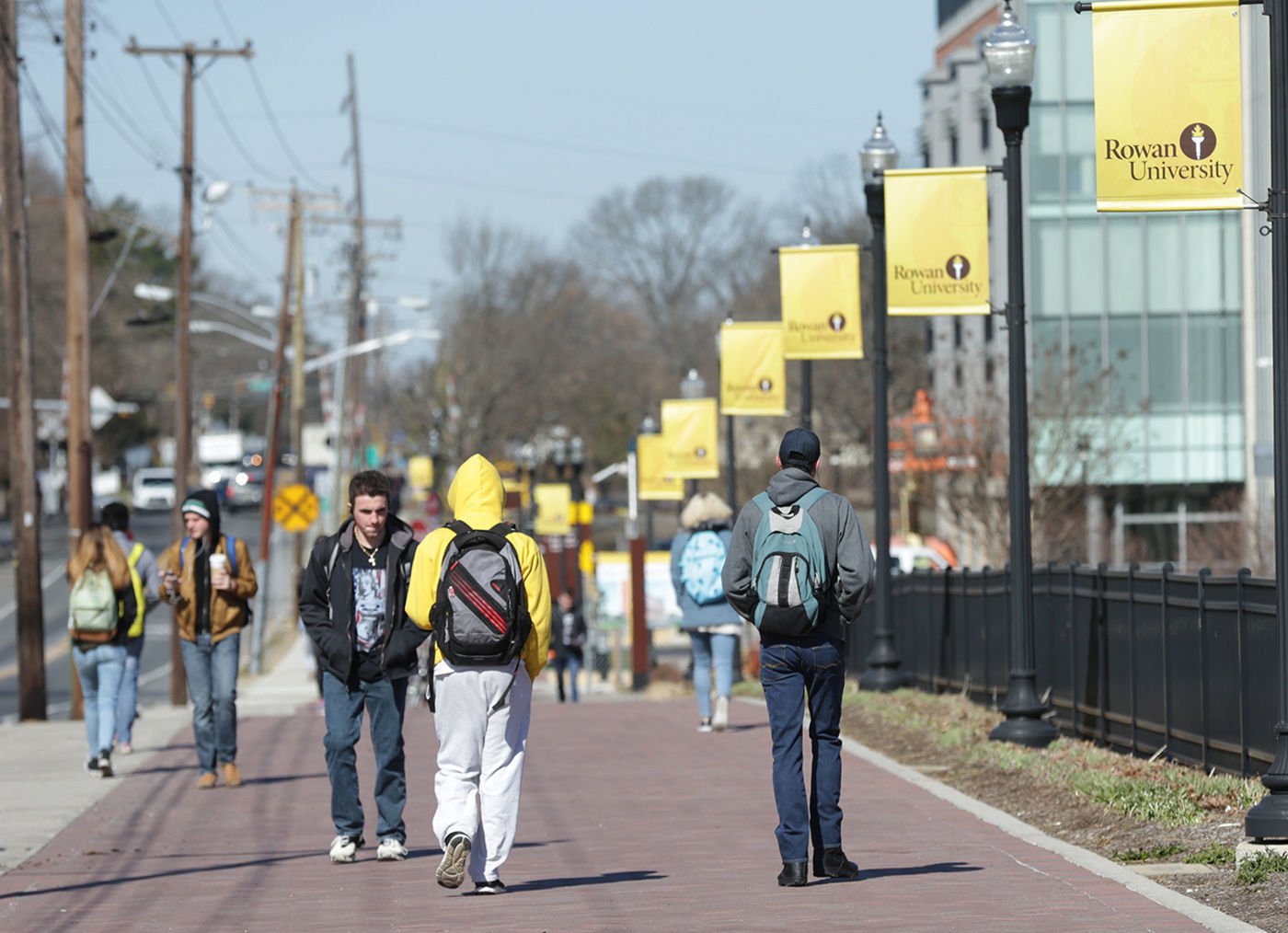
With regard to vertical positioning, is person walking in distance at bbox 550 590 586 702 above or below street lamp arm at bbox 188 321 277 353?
below

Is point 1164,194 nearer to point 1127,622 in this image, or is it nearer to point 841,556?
point 841,556

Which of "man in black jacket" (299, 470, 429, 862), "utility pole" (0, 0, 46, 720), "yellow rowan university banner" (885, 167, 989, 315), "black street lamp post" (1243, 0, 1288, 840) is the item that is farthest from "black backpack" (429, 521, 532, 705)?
"utility pole" (0, 0, 46, 720)

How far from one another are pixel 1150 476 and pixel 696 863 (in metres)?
41.8

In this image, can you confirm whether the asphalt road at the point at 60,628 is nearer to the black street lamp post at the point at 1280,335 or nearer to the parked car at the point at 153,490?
the parked car at the point at 153,490

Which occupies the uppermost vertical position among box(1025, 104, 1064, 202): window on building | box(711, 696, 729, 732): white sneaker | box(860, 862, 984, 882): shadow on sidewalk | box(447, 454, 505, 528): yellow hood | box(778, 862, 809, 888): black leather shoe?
box(1025, 104, 1064, 202): window on building

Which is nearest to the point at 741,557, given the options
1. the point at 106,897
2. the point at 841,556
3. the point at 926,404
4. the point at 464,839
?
the point at 841,556

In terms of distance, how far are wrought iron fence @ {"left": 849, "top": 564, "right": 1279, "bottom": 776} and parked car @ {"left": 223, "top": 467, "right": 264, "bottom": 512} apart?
70026 mm

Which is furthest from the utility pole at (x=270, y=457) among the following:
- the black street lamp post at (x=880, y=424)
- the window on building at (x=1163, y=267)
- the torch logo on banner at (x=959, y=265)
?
the torch logo on banner at (x=959, y=265)

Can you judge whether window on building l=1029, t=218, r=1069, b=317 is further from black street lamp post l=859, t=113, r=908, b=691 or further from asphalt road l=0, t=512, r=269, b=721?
black street lamp post l=859, t=113, r=908, b=691

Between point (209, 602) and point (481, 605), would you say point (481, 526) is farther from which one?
point (209, 602)

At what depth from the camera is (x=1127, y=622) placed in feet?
43.4

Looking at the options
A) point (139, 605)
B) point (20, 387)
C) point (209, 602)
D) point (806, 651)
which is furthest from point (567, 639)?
point (806, 651)

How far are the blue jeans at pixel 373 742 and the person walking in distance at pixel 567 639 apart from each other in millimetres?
20836

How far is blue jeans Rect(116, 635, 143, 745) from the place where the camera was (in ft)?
50.3
